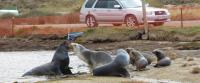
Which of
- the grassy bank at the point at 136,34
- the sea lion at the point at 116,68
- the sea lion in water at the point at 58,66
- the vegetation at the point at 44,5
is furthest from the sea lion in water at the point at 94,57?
the vegetation at the point at 44,5

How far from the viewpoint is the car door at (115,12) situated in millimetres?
35312

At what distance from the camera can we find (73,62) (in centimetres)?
2511

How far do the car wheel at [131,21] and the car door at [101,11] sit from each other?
1.87 metres

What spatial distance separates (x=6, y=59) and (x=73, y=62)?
5.02 metres

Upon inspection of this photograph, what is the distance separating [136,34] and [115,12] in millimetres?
4072

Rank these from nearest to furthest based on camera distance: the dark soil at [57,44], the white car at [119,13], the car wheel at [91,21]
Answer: the dark soil at [57,44]
the white car at [119,13]
the car wheel at [91,21]

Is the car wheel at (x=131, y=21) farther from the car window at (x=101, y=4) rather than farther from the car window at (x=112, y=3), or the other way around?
the car window at (x=101, y=4)

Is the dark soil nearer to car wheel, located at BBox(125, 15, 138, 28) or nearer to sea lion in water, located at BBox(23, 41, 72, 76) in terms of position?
car wheel, located at BBox(125, 15, 138, 28)

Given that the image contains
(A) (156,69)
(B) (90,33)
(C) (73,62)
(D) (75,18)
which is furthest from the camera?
(D) (75,18)

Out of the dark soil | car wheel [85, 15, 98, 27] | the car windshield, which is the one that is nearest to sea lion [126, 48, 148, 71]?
the dark soil

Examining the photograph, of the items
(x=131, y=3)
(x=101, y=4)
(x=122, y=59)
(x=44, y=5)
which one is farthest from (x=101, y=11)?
(x=44, y=5)

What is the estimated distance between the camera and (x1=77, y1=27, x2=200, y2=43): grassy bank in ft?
100

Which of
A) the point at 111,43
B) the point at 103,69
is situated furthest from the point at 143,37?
the point at 103,69

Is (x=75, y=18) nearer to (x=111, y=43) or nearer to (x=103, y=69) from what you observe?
(x=111, y=43)
